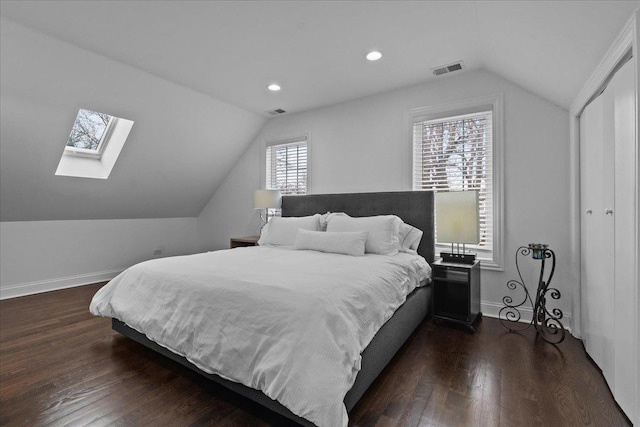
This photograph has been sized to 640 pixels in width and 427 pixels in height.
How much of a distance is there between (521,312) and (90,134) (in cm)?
538

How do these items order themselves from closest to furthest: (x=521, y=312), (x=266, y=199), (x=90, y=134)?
1. (x=521, y=312)
2. (x=90, y=134)
3. (x=266, y=199)

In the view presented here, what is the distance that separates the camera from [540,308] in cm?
287

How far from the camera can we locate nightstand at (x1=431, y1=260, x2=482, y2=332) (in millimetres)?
2834

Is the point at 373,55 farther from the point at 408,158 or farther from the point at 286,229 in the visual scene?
the point at 286,229

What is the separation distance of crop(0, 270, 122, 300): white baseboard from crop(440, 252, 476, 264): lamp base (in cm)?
487

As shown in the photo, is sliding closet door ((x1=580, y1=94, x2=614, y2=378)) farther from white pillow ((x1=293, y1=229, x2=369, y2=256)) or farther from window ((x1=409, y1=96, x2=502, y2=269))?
white pillow ((x1=293, y1=229, x2=369, y2=256))

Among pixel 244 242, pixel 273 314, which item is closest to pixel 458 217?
pixel 273 314

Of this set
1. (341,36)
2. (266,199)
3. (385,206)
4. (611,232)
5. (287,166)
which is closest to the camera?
(611,232)

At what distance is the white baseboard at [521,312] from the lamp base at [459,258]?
23.4 inches

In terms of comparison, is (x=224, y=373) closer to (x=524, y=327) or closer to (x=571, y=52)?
(x=524, y=327)

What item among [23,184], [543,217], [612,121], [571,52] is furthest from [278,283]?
[23,184]

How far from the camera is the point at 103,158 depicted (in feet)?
13.8

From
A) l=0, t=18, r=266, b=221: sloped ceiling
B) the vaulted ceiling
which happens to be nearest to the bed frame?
the vaulted ceiling

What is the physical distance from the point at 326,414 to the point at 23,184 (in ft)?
14.1
